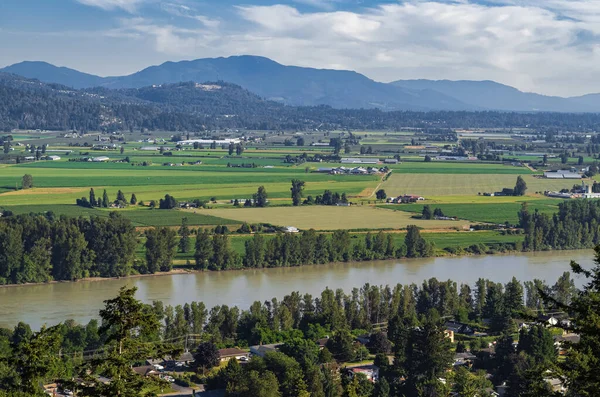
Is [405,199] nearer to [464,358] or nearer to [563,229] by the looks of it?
[563,229]

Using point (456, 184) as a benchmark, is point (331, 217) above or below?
below

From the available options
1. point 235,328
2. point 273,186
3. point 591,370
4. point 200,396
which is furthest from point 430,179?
point 591,370

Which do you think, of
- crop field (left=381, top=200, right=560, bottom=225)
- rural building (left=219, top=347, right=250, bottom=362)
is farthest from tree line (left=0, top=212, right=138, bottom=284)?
crop field (left=381, top=200, right=560, bottom=225)

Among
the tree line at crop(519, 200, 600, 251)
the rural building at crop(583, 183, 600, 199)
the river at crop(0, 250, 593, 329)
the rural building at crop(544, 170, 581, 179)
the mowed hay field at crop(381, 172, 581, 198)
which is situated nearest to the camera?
the river at crop(0, 250, 593, 329)

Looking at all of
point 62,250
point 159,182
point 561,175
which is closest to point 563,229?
point 62,250

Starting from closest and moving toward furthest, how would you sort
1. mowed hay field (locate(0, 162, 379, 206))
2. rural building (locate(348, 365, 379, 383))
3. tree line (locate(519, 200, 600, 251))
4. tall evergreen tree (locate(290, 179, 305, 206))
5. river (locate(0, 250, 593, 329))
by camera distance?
rural building (locate(348, 365, 379, 383)) → river (locate(0, 250, 593, 329)) → tree line (locate(519, 200, 600, 251)) → tall evergreen tree (locate(290, 179, 305, 206)) → mowed hay field (locate(0, 162, 379, 206))

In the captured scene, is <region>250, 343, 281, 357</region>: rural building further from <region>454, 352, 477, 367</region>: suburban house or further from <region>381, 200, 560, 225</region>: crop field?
<region>381, 200, 560, 225</region>: crop field
